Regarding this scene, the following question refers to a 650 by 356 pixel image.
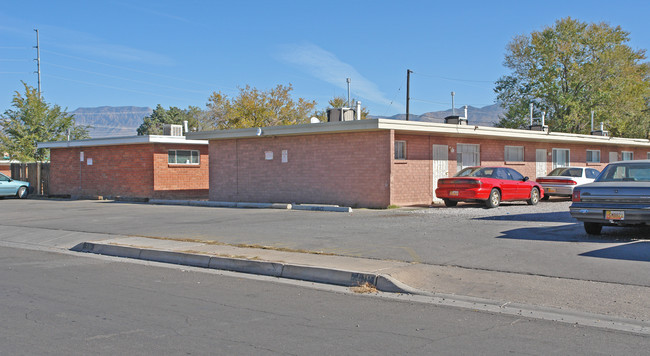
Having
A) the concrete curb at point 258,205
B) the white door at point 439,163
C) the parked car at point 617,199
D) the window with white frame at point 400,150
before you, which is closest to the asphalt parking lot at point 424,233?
the parked car at point 617,199

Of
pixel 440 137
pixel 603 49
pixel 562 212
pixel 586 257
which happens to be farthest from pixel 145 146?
pixel 603 49

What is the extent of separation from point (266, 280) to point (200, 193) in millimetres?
21979

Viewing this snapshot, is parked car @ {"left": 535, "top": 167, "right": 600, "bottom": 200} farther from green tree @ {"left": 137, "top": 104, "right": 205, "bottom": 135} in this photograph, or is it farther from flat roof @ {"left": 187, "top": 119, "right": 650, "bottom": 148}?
green tree @ {"left": 137, "top": 104, "right": 205, "bottom": 135}

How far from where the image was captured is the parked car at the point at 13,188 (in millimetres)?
30487

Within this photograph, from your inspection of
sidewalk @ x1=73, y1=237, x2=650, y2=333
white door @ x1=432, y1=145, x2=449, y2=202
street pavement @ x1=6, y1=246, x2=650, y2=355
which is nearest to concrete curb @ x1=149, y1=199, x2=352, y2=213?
white door @ x1=432, y1=145, x2=449, y2=202

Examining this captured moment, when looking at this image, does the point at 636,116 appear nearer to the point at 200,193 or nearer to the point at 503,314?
the point at 200,193

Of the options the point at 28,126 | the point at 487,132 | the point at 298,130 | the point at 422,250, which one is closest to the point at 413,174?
the point at 487,132

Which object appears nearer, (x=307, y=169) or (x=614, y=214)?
(x=614, y=214)

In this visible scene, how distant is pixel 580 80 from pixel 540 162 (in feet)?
63.9

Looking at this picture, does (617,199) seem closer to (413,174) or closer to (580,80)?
(413,174)

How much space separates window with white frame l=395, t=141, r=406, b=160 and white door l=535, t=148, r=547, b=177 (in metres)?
10.0

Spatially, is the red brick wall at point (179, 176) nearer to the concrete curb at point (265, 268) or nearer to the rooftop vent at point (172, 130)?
the rooftop vent at point (172, 130)

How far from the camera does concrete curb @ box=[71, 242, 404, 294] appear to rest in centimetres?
831

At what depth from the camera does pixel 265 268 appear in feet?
31.2
